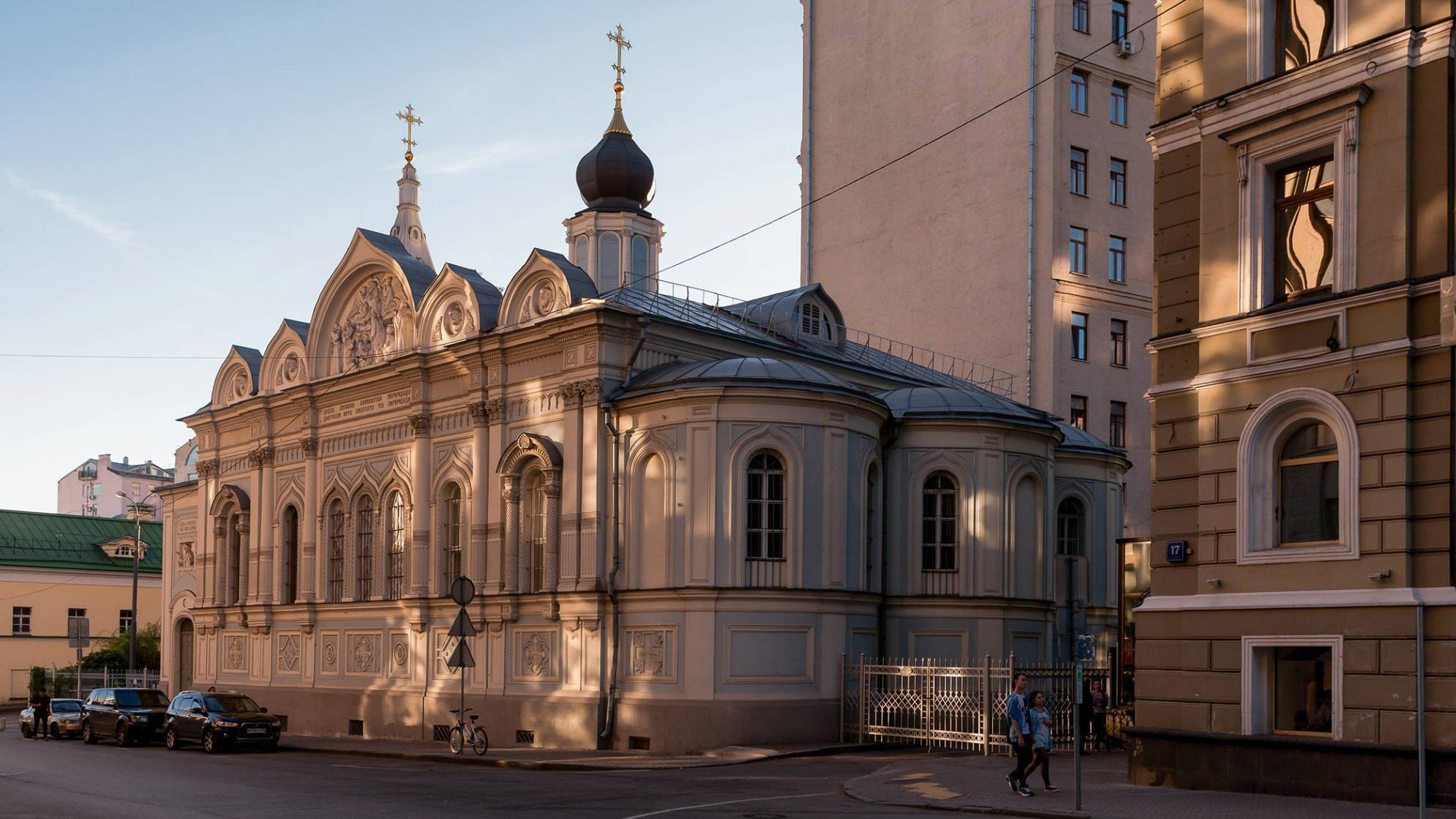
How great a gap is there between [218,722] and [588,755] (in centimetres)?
923

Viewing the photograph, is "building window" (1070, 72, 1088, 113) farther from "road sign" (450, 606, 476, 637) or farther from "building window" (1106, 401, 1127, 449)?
"road sign" (450, 606, 476, 637)

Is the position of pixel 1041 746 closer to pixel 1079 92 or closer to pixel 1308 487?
pixel 1308 487

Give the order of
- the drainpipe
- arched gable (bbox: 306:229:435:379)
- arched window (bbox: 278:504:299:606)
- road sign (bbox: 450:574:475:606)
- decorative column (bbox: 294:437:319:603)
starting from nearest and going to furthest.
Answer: road sign (bbox: 450:574:475:606) < arched gable (bbox: 306:229:435:379) < decorative column (bbox: 294:437:319:603) < arched window (bbox: 278:504:299:606) < the drainpipe

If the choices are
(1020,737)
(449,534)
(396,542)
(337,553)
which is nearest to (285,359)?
(337,553)

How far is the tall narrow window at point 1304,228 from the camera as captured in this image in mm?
18609

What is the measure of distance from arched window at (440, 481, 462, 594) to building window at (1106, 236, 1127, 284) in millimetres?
22696

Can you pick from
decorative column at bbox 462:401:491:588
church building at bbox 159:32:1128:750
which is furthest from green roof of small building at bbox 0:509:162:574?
decorative column at bbox 462:401:491:588

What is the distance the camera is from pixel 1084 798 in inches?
750

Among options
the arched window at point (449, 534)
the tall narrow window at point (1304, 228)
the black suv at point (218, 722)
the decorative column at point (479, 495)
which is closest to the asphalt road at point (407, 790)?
the black suv at point (218, 722)

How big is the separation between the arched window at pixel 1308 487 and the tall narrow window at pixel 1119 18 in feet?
105

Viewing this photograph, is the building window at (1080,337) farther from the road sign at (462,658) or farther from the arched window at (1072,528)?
the road sign at (462,658)

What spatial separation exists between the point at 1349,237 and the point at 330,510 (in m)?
28.4

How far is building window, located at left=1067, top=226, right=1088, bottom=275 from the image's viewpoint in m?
45.7

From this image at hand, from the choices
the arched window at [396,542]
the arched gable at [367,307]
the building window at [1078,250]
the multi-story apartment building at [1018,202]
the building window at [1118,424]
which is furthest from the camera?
the building window at [1118,424]
